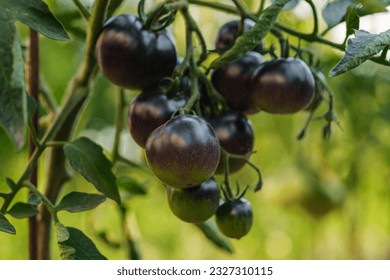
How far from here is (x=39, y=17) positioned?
49 cm

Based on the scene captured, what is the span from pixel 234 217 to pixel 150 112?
0.12 m

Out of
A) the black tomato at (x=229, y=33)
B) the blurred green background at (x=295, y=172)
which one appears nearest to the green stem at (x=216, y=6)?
the black tomato at (x=229, y=33)

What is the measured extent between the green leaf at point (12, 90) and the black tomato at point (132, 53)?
0.17 m

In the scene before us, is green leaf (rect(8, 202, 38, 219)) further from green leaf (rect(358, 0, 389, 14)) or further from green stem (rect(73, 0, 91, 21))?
green leaf (rect(358, 0, 389, 14))

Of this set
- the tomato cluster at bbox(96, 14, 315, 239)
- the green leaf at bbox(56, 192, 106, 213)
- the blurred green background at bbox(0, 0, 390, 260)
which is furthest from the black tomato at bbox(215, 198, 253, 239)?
the blurred green background at bbox(0, 0, 390, 260)

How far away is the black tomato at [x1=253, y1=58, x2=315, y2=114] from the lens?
586 mm

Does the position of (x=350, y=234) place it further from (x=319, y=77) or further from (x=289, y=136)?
(x=319, y=77)

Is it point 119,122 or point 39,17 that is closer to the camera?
point 39,17

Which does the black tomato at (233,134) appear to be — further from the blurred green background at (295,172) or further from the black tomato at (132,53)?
the blurred green background at (295,172)

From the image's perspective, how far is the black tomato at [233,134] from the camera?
1.96ft

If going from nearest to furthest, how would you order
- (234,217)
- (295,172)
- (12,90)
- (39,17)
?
(12,90) → (39,17) → (234,217) → (295,172)

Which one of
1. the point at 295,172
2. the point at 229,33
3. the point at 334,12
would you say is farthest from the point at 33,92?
the point at 295,172

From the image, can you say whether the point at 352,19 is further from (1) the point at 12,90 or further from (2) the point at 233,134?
(1) the point at 12,90
